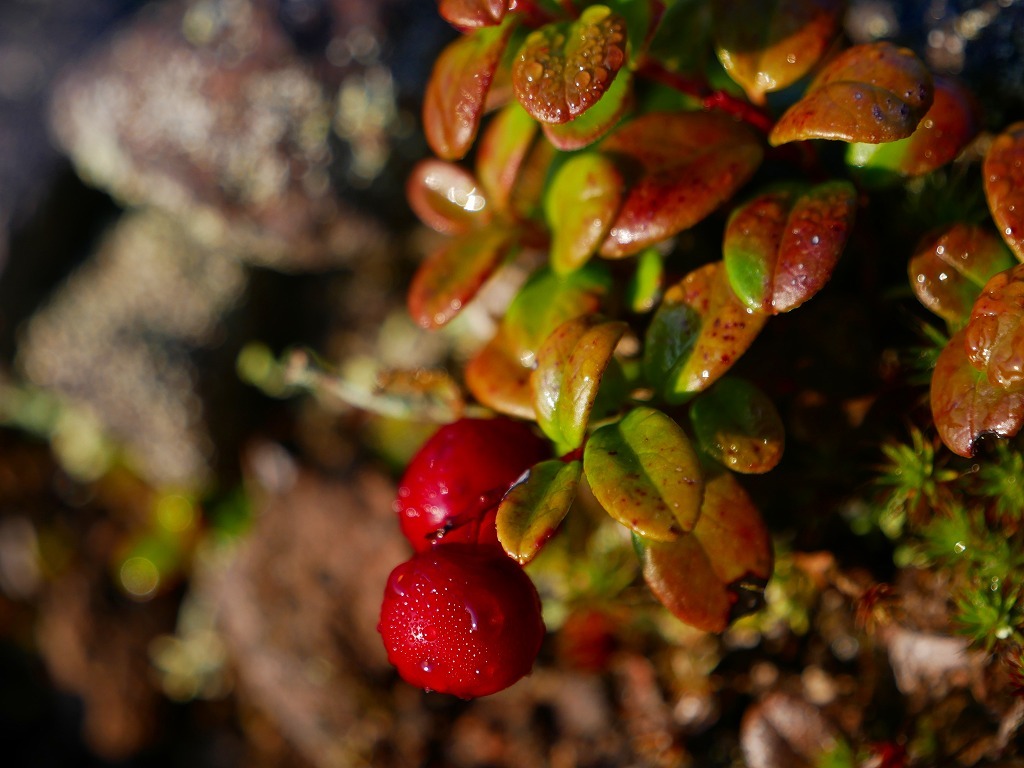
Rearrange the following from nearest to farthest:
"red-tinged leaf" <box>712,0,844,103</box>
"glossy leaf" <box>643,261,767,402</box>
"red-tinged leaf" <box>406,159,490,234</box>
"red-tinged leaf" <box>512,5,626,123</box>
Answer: "red-tinged leaf" <box>512,5,626,123</box>, "glossy leaf" <box>643,261,767,402</box>, "red-tinged leaf" <box>712,0,844,103</box>, "red-tinged leaf" <box>406,159,490,234</box>

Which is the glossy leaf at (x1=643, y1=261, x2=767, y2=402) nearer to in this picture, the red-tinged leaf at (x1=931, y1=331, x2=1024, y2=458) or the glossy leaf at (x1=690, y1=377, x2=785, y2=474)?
the glossy leaf at (x1=690, y1=377, x2=785, y2=474)

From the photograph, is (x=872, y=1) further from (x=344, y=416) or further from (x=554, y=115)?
(x=344, y=416)

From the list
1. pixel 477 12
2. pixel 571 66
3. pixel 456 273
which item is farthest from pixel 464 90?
→ pixel 456 273

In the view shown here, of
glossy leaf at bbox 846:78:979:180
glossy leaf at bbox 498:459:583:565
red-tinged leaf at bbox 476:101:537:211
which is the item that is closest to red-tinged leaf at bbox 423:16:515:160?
red-tinged leaf at bbox 476:101:537:211

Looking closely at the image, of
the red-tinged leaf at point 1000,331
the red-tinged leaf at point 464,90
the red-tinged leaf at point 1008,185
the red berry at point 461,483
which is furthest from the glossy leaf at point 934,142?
the red berry at point 461,483

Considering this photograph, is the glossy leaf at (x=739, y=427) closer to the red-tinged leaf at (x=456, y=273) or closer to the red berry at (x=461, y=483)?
the red berry at (x=461, y=483)

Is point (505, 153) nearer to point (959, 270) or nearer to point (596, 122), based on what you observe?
point (596, 122)
